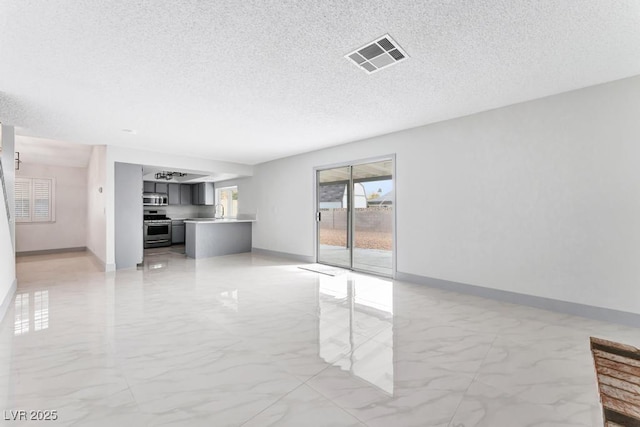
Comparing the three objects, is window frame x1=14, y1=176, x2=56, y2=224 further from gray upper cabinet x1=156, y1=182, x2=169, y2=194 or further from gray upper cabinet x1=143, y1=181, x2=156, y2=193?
gray upper cabinet x1=156, y1=182, x2=169, y2=194

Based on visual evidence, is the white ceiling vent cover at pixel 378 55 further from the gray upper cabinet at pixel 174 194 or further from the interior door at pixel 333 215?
the gray upper cabinet at pixel 174 194

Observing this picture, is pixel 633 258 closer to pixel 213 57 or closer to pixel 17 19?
pixel 213 57

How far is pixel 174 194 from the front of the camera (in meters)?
9.45

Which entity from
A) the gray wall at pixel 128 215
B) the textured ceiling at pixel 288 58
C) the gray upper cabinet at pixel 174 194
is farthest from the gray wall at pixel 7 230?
the gray upper cabinet at pixel 174 194

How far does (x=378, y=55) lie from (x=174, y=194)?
8.94 m

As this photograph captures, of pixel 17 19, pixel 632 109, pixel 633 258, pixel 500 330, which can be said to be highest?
pixel 17 19

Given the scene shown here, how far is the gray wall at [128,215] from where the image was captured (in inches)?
215

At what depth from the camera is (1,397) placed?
1.70 m

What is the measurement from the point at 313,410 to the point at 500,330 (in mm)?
2083

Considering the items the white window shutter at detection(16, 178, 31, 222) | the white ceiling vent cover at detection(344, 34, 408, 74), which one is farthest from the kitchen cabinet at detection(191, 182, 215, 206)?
the white ceiling vent cover at detection(344, 34, 408, 74)

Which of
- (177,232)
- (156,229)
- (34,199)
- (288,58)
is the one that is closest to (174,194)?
(177,232)

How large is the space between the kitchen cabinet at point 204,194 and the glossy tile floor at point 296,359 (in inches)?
228

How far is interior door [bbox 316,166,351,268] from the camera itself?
225 inches

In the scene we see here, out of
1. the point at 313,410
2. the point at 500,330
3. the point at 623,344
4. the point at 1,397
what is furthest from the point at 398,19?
the point at 1,397
